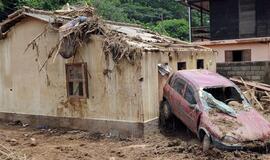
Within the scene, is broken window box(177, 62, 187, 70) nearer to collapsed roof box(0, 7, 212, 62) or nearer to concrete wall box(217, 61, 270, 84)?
collapsed roof box(0, 7, 212, 62)

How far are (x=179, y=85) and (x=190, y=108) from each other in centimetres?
124

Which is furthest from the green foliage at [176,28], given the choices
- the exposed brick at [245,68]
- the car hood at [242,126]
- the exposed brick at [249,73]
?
the car hood at [242,126]

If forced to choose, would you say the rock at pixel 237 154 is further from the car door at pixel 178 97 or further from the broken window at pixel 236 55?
the broken window at pixel 236 55

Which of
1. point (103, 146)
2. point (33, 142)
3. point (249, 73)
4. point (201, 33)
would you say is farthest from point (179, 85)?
point (201, 33)

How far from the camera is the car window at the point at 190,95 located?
11.9 m

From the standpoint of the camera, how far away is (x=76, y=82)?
48.7 ft

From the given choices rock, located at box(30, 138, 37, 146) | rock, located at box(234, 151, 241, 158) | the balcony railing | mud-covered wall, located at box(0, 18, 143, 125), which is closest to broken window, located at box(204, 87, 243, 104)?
mud-covered wall, located at box(0, 18, 143, 125)

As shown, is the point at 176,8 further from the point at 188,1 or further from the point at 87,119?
the point at 87,119

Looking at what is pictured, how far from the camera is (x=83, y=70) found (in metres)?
14.4

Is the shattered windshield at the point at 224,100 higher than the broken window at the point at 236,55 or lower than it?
lower

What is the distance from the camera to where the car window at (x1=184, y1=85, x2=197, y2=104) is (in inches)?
468

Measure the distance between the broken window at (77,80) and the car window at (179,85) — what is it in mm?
3145

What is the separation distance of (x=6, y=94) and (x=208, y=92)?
8.95 metres

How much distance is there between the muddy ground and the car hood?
443 millimetres
